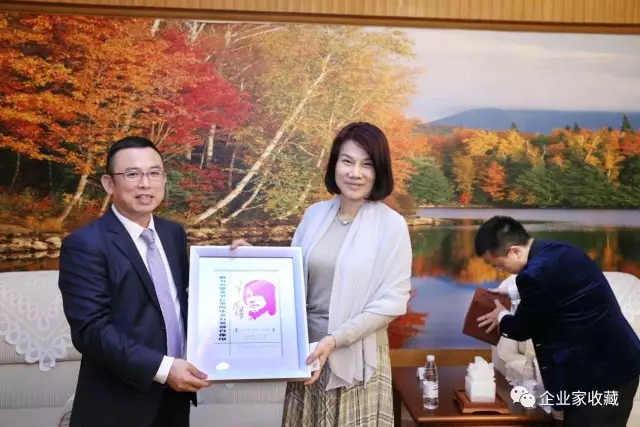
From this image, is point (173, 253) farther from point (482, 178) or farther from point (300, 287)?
point (482, 178)

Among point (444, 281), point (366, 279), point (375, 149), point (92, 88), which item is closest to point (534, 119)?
point (444, 281)

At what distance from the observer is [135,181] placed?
59.2 inches

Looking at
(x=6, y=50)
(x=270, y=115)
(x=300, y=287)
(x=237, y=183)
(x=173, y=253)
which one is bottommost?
(x=300, y=287)

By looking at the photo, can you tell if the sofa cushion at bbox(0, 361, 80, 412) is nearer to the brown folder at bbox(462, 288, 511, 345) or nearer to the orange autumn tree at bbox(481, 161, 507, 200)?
the brown folder at bbox(462, 288, 511, 345)

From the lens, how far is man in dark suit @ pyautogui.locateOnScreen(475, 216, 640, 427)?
196 centimetres

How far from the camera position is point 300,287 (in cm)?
171

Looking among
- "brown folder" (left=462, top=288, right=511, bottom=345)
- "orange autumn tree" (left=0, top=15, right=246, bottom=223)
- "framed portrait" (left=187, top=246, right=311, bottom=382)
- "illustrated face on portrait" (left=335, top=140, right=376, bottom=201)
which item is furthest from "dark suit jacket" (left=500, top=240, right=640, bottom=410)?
"orange autumn tree" (left=0, top=15, right=246, bottom=223)

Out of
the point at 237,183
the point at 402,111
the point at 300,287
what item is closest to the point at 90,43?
the point at 237,183

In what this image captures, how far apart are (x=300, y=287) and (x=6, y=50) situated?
2272mm

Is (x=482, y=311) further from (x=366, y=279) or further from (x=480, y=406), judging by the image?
(x=366, y=279)

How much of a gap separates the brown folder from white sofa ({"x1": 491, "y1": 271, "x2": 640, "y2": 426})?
0.31ft

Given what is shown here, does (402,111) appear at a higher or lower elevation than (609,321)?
higher

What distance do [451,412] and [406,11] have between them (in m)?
2.12

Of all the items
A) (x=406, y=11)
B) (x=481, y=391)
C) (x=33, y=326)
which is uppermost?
(x=406, y=11)
